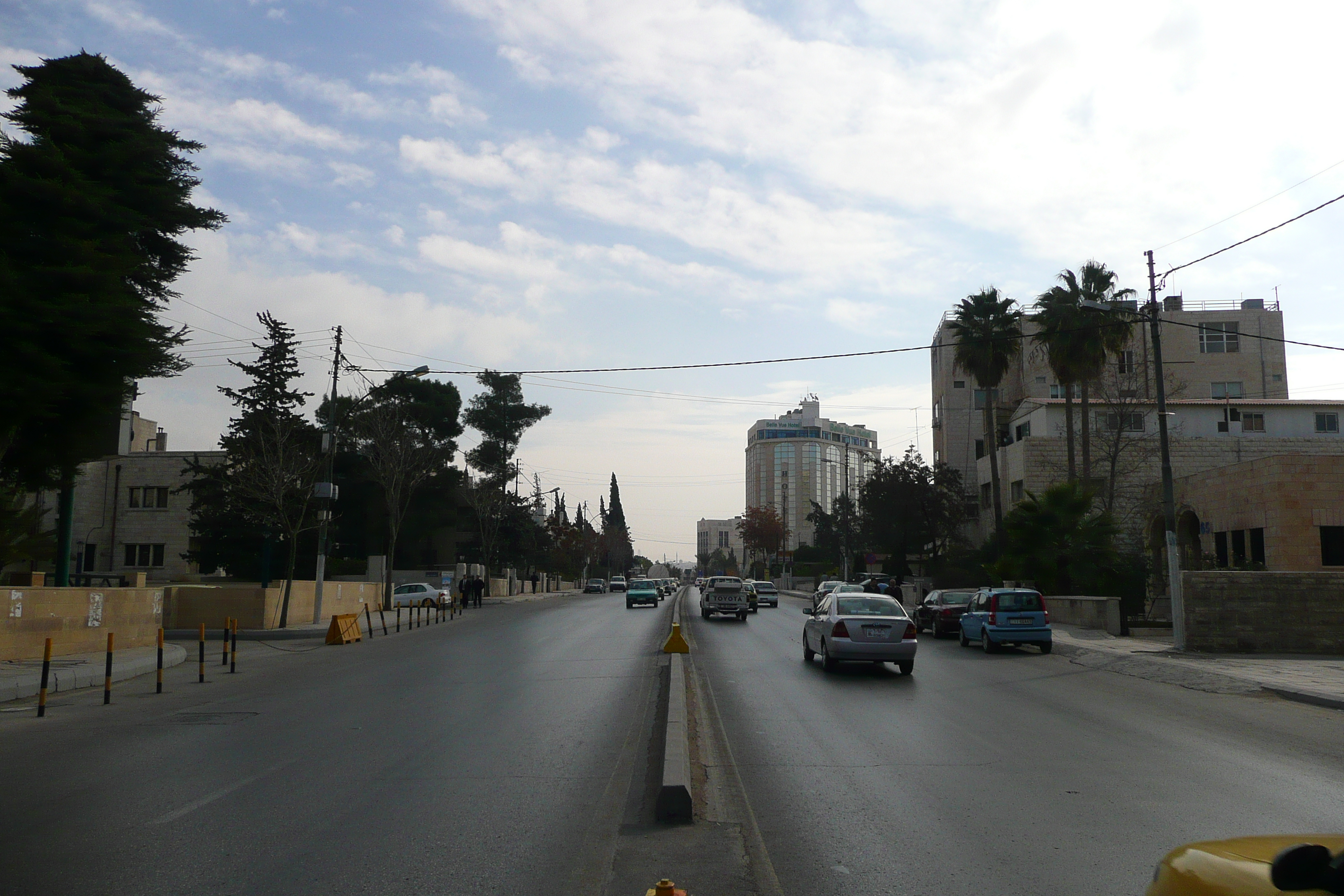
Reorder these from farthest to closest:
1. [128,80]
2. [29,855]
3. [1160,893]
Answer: [128,80] < [29,855] < [1160,893]

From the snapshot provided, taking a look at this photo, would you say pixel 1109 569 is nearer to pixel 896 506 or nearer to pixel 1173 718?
pixel 1173 718

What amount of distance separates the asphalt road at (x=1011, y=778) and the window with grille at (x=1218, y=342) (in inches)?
2417

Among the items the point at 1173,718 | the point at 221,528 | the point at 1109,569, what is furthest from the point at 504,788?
the point at 221,528

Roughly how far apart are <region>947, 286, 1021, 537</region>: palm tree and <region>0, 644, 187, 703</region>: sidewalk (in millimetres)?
36220

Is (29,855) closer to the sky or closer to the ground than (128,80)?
closer to the ground

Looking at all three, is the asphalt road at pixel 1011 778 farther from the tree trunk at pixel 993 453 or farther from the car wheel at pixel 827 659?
the tree trunk at pixel 993 453

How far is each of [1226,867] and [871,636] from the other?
15.4m

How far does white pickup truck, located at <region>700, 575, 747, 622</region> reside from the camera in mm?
39312

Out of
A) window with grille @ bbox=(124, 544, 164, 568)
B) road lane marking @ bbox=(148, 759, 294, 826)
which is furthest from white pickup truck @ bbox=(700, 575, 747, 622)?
window with grille @ bbox=(124, 544, 164, 568)

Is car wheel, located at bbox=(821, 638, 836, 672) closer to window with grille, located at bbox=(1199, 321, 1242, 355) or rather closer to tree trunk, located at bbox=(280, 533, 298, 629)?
tree trunk, located at bbox=(280, 533, 298, 629)

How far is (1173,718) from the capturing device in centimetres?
1285

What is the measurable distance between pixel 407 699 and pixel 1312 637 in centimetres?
1950

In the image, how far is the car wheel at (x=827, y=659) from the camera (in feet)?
60.6

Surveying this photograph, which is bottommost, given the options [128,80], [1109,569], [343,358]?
[1109,569]
